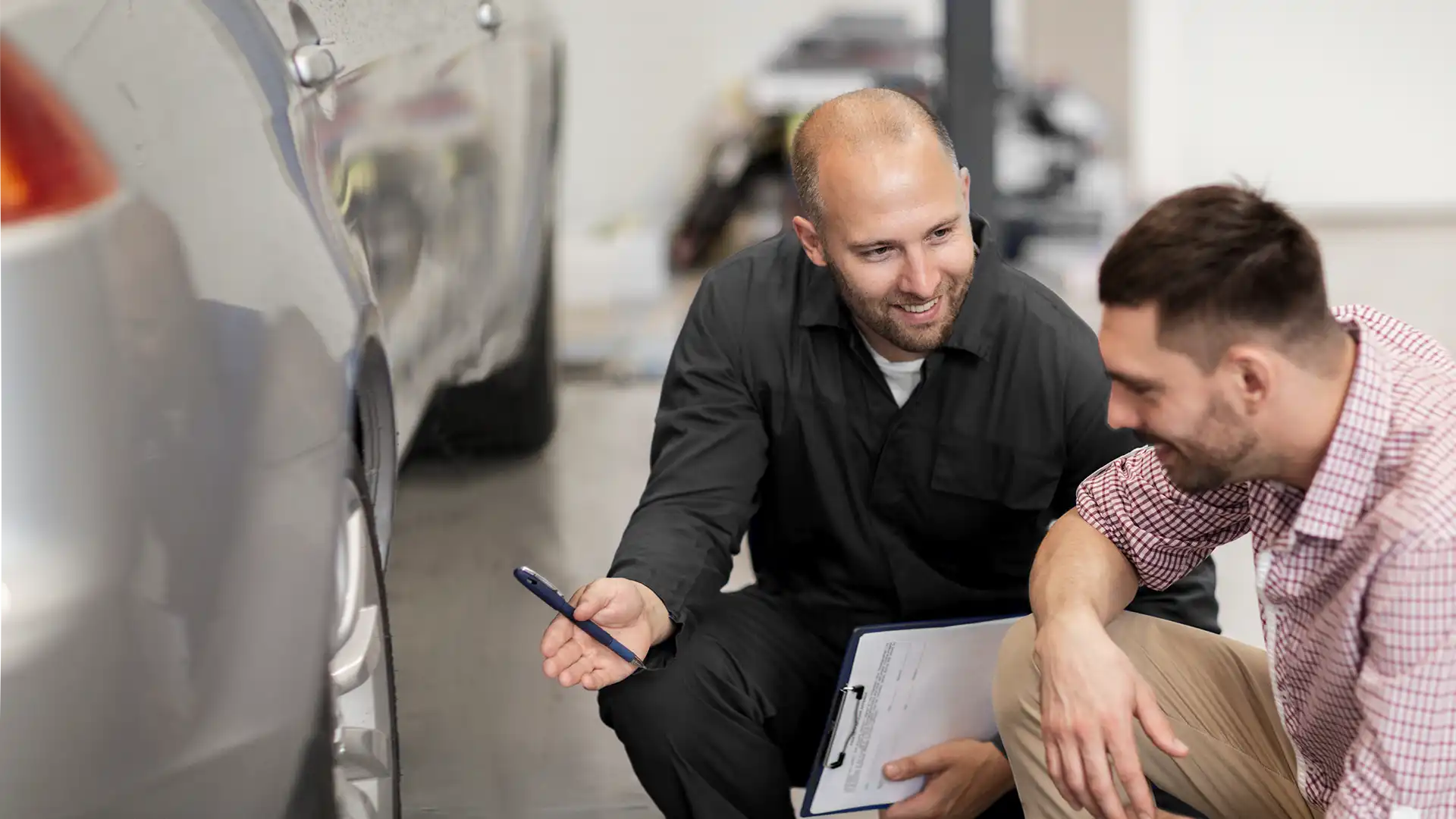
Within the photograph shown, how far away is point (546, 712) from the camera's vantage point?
84.4 inches

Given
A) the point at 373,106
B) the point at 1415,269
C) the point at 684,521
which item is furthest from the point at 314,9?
the point at 1415,269

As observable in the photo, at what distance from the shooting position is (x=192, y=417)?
0.98 metres

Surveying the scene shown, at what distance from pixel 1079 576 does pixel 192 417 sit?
80cm

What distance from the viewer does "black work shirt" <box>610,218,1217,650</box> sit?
64.0 inches

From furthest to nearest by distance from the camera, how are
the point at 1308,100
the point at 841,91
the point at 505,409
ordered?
the point at 1308,100
the point at 841,91
the point at 505,409

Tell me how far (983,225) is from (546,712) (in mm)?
967

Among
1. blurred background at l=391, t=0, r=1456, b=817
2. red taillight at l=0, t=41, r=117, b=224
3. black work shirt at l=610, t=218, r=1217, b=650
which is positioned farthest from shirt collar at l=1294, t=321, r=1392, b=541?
blurred background at l=391, t=0, r=1456, b=817

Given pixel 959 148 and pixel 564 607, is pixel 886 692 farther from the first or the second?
pixel 959 148

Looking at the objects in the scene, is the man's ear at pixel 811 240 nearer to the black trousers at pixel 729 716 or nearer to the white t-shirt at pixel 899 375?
the white t-shirt at pixel 899 375

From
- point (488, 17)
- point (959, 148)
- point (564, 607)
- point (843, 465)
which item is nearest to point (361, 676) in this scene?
point (564, 607)

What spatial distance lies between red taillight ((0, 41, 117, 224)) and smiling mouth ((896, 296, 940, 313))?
2.84 feet

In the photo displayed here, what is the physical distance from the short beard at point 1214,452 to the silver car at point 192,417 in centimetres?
67

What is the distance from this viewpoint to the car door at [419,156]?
136cm

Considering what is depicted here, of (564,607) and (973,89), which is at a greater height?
(973,89)
